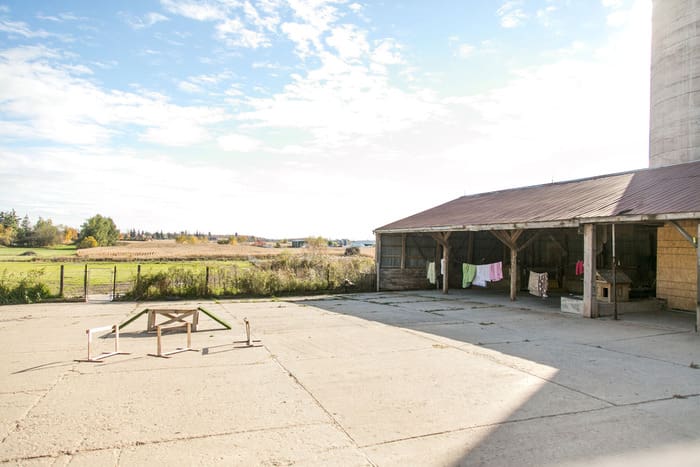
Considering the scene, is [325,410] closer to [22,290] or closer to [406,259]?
[22,290]

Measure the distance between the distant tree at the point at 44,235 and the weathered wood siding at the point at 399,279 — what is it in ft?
292

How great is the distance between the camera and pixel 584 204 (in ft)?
42.9

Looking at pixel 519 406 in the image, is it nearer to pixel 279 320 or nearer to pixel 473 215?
pixel 279 320

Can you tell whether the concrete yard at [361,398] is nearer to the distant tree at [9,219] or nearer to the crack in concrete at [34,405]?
the crack in concrete at [34,405]

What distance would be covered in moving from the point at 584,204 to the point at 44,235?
98.5 m

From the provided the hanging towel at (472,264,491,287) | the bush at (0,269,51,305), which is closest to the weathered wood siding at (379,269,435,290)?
the hanging towel at (472,264,491,287)

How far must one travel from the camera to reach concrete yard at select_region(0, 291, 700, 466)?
13.0 feet

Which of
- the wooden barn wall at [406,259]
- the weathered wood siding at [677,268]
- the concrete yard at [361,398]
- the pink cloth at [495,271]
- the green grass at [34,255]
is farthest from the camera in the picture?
the green grass at [34,255]

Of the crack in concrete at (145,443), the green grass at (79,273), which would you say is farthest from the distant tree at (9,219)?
the crack in concrete at (145,443)

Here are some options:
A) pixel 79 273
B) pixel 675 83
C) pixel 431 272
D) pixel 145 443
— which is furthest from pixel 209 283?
pixel 675 83

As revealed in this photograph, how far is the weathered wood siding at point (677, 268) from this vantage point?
12523 millimetres

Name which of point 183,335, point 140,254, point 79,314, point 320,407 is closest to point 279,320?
point 183,335

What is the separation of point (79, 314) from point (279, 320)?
580 cm

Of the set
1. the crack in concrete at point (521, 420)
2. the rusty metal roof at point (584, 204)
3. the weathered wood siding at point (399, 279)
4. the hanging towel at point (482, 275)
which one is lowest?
the crack in concrete at point (521, 420)
